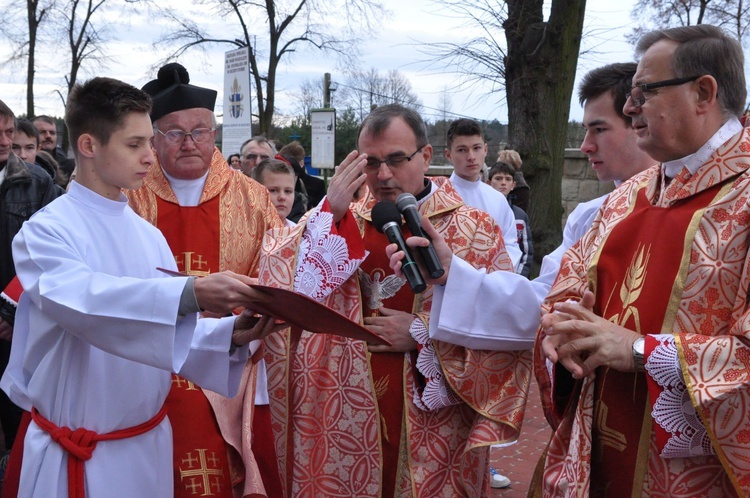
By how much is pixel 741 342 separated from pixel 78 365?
1.98m

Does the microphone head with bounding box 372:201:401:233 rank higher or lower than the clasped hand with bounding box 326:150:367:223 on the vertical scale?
lower

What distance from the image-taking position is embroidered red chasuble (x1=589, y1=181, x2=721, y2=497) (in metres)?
2.14

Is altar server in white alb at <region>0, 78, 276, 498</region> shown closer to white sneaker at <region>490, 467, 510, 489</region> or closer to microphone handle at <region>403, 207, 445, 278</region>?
microphone handle at <region>403, 207, 445, 278</region>

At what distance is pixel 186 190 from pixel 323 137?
11178mm

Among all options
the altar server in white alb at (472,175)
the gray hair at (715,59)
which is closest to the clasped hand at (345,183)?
the gray hair at (715,59)

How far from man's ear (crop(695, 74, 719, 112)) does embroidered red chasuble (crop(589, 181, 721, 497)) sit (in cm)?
23

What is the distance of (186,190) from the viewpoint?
3672mm

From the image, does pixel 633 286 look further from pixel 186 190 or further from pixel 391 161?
pixel 186 190

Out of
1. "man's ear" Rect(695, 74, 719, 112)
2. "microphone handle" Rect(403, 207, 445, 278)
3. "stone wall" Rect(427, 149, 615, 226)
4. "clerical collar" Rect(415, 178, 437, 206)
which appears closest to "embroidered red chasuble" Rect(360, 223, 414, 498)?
"clerical collar" Rect(415, 178, 437, 206)

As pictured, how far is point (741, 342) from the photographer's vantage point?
1930 mm

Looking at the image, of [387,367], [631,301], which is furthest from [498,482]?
[631,301]

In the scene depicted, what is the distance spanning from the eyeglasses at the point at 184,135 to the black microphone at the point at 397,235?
1.24 meters

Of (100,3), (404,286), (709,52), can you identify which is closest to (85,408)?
(404,286)

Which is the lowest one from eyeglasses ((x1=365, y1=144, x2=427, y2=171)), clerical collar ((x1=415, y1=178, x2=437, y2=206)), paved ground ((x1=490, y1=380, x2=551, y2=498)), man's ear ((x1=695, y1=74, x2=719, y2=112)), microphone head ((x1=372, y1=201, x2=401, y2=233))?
paved ground ((x1=490, y1=380, x2=551, y2=498))
